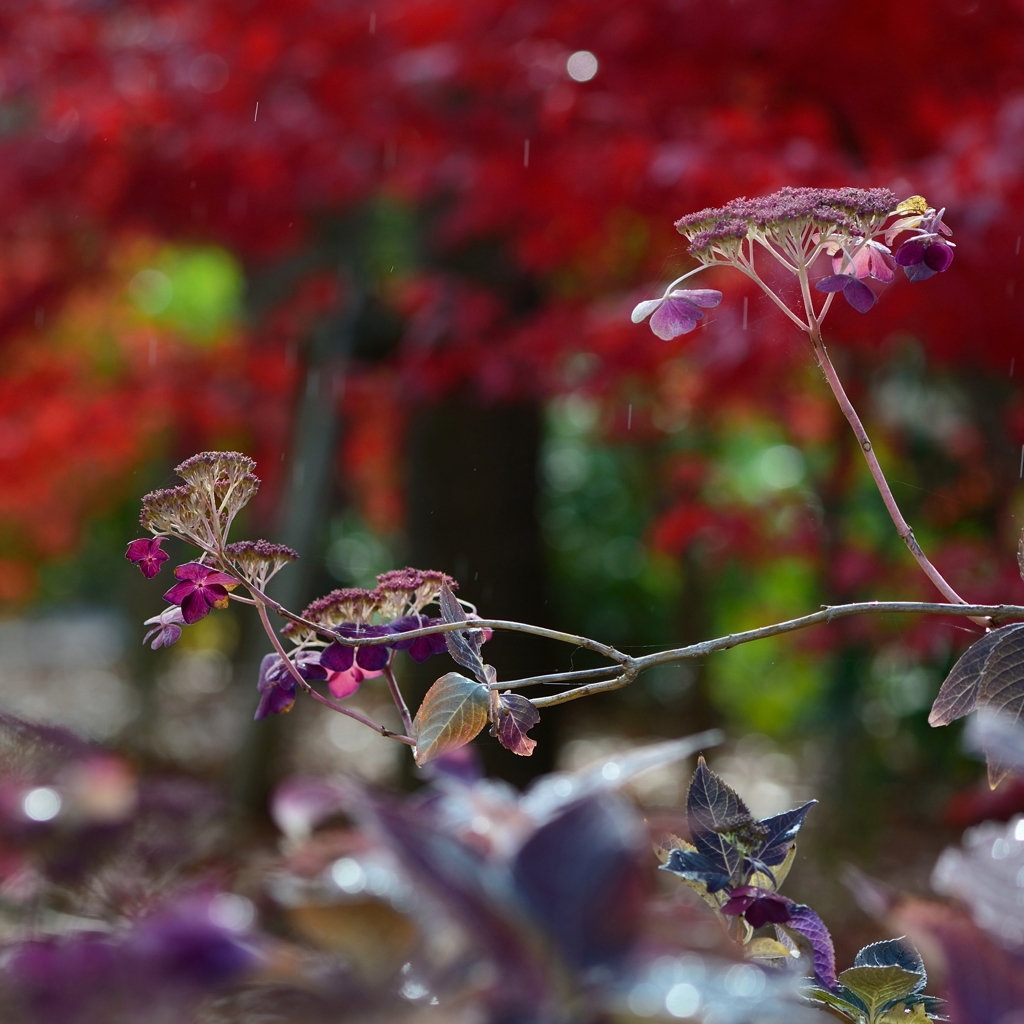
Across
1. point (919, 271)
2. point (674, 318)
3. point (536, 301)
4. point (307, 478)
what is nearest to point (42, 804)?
point (674, 318)

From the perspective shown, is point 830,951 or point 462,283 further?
point 462,283

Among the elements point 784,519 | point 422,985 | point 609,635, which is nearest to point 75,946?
point 422,985

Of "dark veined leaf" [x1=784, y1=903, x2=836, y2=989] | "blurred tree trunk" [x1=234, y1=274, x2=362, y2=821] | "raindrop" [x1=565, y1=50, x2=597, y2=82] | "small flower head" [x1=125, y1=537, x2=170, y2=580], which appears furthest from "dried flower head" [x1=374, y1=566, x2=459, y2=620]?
"blurred tree trunk" [x1=234, y1=274, x2=362, y2=821]

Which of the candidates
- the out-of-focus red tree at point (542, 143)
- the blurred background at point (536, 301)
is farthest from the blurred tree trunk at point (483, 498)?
the out-of-focus red tree at point (542, 143)

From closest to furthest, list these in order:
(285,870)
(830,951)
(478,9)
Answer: (285,870), (830,951), (478,9)

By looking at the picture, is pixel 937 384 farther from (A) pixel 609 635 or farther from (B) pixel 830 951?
(A) pixel 609 635

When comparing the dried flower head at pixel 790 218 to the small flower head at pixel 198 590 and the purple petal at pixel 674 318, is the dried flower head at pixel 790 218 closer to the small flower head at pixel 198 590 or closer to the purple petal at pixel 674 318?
the purple petal at pixel 674 318

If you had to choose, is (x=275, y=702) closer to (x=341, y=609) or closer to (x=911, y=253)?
(x=341, y=609)
